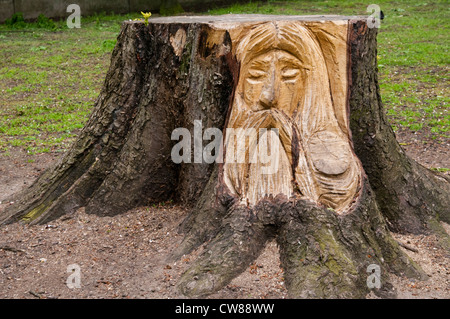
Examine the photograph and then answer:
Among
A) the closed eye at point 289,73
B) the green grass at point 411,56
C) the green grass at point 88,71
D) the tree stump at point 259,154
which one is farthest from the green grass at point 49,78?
the green grass at point 411,56

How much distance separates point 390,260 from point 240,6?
12.8 m

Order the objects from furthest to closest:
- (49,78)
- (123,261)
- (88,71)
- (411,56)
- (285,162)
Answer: (88,71), (411,56), (49,78), (123,261), (285,162)

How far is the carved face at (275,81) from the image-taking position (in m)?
3.44

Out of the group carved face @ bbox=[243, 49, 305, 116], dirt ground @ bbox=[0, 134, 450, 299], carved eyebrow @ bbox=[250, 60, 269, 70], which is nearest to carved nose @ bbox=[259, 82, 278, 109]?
carved face @ bbox=[243, 49, 305, 116]

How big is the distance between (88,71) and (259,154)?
6879 millimetres

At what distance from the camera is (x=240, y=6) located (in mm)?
15258

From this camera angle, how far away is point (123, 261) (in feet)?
11.8

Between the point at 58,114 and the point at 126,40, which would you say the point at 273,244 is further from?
the point at 58,114

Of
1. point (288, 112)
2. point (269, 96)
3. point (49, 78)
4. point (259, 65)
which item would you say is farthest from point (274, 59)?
point (49, 78)

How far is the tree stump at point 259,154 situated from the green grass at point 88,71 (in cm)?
235

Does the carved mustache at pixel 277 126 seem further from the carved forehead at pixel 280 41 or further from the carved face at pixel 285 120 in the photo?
the carved forehead at pixel 280 41

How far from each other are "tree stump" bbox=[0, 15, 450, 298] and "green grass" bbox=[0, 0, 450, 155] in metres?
2.35

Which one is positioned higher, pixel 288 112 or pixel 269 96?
pixel 269 96

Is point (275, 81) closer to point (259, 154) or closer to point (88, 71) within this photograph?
point (259, 154)
